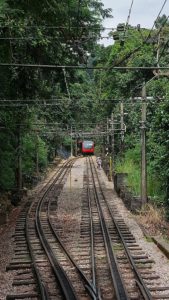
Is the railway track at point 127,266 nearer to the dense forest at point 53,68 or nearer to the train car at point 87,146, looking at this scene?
the dense forest at point 53,68

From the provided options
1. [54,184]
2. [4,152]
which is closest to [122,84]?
[54,184]

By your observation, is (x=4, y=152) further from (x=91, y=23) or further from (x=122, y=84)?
(x=122, y=84)

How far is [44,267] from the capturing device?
15.0 metres

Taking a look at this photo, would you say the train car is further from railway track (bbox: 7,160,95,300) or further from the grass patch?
railway track (bbox: 7,160,95,300)

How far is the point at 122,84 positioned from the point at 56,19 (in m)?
31.8

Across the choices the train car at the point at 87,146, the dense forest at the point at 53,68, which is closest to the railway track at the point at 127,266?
the dense forest at the point at 53,68

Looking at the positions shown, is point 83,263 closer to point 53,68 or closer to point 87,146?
point 53,68

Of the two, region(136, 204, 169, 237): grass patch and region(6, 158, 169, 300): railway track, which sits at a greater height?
region(136, 204, 169, 237): grass patch

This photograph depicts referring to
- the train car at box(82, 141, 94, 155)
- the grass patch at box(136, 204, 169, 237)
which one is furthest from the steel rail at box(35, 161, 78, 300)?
the train car at box(82, 141, 94, 155)

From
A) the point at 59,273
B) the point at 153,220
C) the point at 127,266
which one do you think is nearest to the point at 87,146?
the point at 153,220

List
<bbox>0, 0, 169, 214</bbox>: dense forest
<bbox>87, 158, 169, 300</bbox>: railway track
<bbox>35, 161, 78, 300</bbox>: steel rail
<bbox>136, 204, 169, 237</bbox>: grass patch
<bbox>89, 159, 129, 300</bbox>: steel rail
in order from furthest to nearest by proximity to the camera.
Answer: <bbox>136, 204, 169, 237</bbox>: grass patch
<bbox>0, 0, 169, 214</bbox>: dense forest
<bbox>87, 158, 169, 300</bbox>: railway track
<bbox>35, 161, 78, 300</bbox>: steel rail
<bbox>89, 159, 129, 300</bbox>: steel rail

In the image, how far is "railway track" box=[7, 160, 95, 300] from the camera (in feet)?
39.4

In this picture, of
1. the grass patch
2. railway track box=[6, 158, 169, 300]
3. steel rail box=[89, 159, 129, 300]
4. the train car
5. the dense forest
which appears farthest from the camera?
→ the train car

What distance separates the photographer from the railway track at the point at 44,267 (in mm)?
12020
